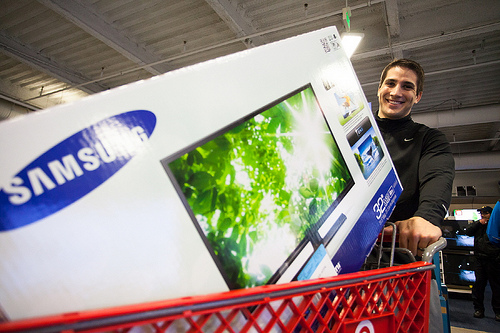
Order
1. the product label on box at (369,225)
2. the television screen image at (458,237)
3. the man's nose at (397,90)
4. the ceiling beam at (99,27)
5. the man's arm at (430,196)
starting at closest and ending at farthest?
the product label on box at (369,225) < the man's arm at (430,196) < the man's nose at (397,90) < the ceiling beam at (99,27) < the television screen image at (458,237)

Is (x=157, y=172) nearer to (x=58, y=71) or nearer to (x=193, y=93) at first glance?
(x=193, y=93)

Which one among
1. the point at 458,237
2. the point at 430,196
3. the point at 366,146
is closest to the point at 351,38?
the point at 430,196

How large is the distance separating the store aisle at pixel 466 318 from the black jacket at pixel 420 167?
3.60 m

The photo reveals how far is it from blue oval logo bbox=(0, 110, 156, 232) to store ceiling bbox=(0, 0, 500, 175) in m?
4.83

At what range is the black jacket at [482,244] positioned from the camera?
479 centimetres

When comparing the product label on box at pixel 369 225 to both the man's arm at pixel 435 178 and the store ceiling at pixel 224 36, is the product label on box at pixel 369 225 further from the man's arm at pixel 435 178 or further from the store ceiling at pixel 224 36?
the store ceiling at pixel 224 36

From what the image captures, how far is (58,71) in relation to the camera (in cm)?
720

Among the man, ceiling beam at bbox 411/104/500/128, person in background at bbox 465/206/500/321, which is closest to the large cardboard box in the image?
the man

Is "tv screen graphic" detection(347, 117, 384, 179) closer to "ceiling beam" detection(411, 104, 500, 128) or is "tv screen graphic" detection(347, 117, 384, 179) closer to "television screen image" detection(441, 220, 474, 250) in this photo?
"television screen image" detection(441, 220, 474, 250)

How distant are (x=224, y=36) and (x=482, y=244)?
602 cm

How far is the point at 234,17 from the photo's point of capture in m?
5.02

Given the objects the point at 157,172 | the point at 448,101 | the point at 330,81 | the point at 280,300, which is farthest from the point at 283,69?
the point at 448,101

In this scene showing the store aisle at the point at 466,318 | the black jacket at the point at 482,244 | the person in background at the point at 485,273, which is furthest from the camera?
the black jacket at the point at 482,244

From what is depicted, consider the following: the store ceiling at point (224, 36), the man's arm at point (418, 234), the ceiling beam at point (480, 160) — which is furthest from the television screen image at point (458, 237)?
the man's arm at point (418, 234)
